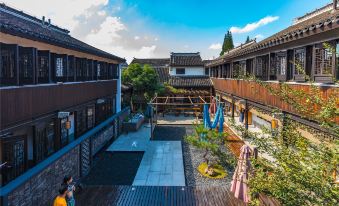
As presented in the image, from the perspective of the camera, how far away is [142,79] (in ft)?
94.9

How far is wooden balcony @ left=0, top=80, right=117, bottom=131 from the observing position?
7.92 m

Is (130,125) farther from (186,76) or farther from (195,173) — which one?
(186,76)

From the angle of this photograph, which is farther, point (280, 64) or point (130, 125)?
point (130, 125)

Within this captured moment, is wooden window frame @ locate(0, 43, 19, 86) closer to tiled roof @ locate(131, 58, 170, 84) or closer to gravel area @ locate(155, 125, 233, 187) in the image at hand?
gravel area @ locate(155, 125, 233, 187)

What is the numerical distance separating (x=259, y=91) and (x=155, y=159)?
7271 mm

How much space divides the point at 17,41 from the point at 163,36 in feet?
102

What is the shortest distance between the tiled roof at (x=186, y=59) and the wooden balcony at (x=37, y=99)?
912 inches

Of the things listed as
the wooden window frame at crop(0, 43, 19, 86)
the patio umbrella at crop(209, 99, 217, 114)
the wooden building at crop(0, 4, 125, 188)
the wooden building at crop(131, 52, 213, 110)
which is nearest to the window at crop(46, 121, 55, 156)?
the wooden building at crop(0, 4, 125, 188)

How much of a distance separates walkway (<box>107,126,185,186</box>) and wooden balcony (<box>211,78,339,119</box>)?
5.67 m

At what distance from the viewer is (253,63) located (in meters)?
18.4

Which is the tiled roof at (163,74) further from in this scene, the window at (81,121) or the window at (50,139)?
the window at (50,139)

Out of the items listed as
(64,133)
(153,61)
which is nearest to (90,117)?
A: (64,133)

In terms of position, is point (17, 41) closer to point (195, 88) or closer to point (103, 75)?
point (103, 75)

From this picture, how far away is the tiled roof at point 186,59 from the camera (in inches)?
1505
